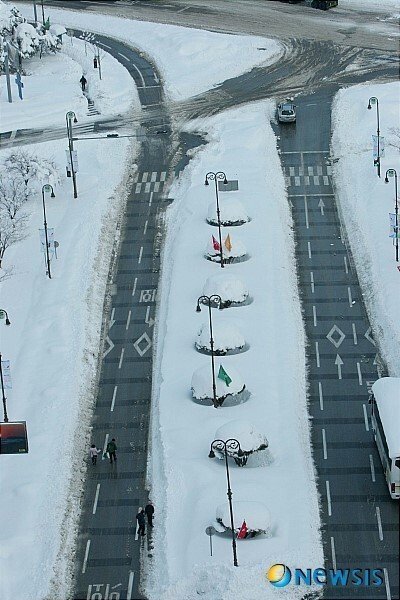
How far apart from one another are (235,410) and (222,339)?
23.9 ft

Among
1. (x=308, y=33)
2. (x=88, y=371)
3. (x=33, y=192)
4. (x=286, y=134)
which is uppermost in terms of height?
(x=308, y=33)

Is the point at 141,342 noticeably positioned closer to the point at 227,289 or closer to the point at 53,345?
the point at 53,345

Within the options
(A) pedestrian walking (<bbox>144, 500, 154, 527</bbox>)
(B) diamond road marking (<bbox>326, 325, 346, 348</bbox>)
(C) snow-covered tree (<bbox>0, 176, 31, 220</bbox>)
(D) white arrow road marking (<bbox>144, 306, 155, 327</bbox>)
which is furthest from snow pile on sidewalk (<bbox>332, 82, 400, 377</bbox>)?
(C) snow-covered tree (<bbox>0, 176, 31, 220</bbox>)

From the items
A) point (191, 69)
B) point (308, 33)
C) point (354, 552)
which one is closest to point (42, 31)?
point (191, 69)

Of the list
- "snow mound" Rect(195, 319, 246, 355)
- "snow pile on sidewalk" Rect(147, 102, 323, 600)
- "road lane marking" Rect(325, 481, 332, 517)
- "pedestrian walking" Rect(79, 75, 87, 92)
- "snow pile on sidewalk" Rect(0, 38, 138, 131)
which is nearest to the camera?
"snow pile on sidewalk" Rect(147, 102, 323, 600)

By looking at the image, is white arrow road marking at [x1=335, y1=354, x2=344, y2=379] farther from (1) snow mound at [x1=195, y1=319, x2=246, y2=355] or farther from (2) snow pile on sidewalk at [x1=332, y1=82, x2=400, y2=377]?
(1) snow mound at [x1=195, y1=319, x2=246, y2=355]

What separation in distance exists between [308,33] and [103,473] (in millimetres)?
93434

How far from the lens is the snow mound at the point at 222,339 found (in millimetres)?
94125

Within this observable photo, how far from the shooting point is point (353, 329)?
99125 millimetres

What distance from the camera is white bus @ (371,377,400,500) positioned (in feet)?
251

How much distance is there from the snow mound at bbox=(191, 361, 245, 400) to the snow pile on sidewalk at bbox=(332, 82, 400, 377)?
418 inches

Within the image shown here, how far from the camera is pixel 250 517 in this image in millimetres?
74875

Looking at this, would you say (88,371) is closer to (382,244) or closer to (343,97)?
(382,244)

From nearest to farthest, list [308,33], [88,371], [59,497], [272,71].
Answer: [59,497] → [88,371] → [272,71] → [308,33]
